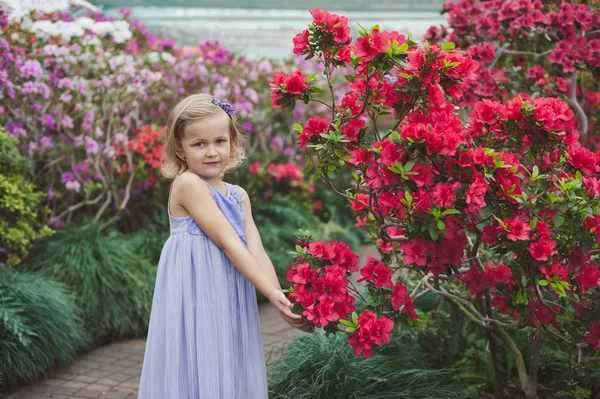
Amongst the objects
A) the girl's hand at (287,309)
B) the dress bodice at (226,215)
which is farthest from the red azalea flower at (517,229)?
the dress bodice at (226,215)

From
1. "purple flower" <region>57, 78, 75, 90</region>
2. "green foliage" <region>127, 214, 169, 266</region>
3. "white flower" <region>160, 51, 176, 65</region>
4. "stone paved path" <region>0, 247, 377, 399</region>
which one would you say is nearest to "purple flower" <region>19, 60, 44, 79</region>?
"purple flower" <region>57, 78, 75, 90</region>

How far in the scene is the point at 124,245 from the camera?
16.4 feet

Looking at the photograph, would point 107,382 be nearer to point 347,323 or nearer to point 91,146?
point 347,323

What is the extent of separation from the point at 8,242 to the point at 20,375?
3.71 feet

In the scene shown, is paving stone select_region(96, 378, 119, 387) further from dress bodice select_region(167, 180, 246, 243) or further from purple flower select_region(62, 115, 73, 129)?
purple flower select_region(62, 115, 73, 129)

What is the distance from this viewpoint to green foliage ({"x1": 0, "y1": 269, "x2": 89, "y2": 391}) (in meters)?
3.47

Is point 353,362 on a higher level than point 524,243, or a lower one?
lower

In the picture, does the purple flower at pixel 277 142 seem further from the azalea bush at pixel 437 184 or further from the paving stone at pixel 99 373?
the azalea bush at pixel 437 184

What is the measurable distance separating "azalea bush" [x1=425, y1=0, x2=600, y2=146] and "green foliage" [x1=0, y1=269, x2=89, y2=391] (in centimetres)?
278

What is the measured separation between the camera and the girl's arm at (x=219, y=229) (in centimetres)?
223

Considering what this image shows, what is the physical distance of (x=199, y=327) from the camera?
2256 mm

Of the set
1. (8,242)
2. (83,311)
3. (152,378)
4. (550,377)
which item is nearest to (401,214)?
(152,378)

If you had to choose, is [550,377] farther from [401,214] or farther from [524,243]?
[401,214]

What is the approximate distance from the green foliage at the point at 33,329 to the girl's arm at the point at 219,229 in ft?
5.70
